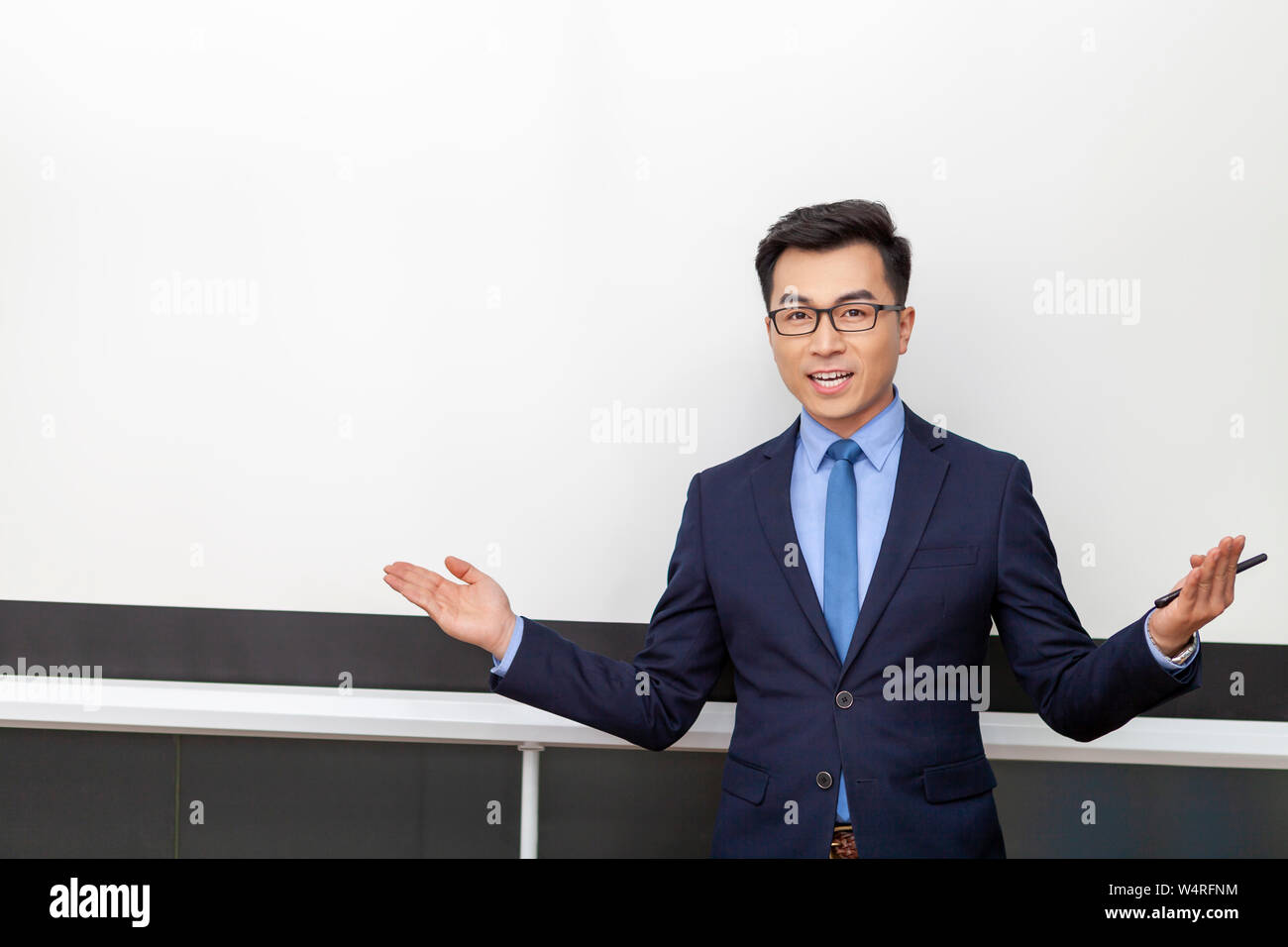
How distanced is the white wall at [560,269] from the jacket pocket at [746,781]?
0.55 meters

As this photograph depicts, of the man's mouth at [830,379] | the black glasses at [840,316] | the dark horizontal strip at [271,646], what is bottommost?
the dark horizontal strip at [271,646]

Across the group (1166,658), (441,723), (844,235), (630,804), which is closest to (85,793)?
(441,723)

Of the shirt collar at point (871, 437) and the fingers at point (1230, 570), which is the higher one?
the shirt collar at point (871, 437)

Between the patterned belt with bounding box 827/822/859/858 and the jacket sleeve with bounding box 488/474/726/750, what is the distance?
301mm

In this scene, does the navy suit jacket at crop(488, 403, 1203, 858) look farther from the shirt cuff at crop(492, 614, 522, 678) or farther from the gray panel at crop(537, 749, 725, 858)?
the gray panel at crop(537, 749, 725, 858)

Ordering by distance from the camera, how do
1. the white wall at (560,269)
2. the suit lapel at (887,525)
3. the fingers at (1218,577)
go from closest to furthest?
the fingers at (1218,577) < the suit lapel at (887,525) < the white wall at (560,269)

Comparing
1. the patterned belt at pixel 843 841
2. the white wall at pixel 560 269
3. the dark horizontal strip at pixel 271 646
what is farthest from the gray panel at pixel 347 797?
the patterned belt at pixel 843 841

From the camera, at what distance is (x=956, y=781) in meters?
1.36

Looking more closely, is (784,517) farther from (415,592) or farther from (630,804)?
(630,804)

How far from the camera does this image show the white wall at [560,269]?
1.85 m

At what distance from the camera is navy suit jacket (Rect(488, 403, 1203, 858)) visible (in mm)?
1329

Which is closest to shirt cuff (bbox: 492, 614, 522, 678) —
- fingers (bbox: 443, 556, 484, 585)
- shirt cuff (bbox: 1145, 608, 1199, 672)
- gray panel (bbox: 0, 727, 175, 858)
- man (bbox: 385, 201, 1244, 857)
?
man (bbox: 385, 201, 1244, 857)

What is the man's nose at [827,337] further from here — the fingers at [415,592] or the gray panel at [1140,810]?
the gray panel at [1140,810]
